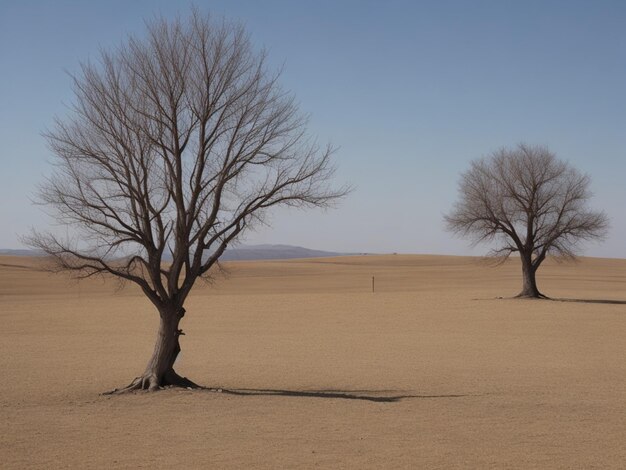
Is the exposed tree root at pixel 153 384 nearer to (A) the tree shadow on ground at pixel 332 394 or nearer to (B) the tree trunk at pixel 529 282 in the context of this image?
(A) the tree shadow on ground at pixel 332 394

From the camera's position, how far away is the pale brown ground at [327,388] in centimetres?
1011

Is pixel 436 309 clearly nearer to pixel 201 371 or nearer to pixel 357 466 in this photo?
pixel 201 371

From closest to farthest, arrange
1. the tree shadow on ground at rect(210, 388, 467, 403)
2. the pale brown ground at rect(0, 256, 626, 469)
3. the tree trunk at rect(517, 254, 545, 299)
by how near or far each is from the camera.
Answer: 1. the pale brown ground at rect(0, 256, 626, 469)
2. the tree shadow on ground at rect(210, 388, 467, 403)
3. the tree trunk at rect(517, 254, 545, 299)

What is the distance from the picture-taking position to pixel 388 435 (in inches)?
439

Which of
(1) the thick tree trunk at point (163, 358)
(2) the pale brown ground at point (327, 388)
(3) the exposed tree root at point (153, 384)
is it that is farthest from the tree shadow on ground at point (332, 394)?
(1) the thick tree trunk at point (163, 358)

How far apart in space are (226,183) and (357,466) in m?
7.72

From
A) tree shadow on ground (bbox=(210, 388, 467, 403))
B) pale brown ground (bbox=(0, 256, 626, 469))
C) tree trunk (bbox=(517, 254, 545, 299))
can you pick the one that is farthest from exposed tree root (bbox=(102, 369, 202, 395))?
tree trunk (bbox=(517, 254, 545, 299))

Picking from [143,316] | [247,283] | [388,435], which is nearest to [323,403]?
[388,435]

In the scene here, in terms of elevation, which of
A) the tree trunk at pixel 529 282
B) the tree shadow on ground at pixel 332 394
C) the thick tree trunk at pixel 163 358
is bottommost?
the tree shadow on ground at pixel 332 394

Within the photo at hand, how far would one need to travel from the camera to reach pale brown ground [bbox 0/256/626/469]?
33.2ft

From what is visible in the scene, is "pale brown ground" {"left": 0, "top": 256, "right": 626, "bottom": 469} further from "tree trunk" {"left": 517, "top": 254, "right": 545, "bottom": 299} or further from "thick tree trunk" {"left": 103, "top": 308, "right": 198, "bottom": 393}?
"tree trunk" {"left": 517, "top": 254, "right": 545, "bottom": 299}

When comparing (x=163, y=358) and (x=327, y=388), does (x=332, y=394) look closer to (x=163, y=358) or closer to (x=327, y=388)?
(x=327, y=388)

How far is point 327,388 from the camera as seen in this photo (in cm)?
1627

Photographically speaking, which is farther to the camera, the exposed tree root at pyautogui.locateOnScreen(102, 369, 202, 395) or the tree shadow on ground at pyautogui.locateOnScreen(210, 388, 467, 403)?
the exposed tree root at pyautogui.locateOnScreen(102, 369, 202, 395)
